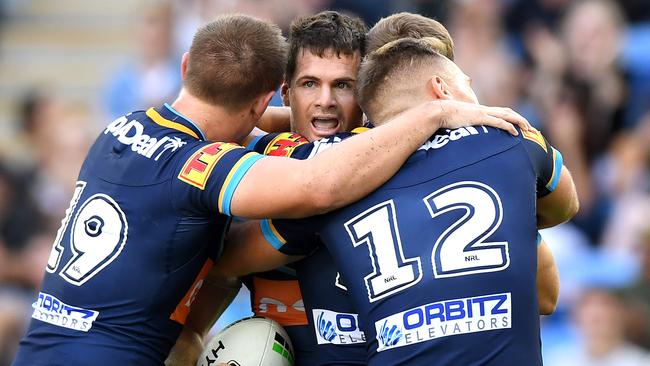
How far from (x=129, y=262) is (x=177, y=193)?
13.4 inches

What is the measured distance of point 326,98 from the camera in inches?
207

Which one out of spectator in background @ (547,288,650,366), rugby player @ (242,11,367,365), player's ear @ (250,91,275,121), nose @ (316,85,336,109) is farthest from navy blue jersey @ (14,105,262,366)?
spectator in background @ (547,288,650,366)

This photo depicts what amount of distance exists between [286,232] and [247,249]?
24 centimetres

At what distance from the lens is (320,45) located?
5336mm

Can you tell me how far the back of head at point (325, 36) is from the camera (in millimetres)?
5328

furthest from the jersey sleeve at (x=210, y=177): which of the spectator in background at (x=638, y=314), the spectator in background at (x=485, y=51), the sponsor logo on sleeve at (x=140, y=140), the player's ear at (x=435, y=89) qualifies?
the spectator in background at (x=485, y=51)

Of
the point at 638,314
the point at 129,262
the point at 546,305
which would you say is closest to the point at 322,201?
the point at 129,262

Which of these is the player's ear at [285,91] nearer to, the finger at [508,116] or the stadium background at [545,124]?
the finger at [508,116]

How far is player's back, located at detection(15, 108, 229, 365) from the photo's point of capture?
4672 mm

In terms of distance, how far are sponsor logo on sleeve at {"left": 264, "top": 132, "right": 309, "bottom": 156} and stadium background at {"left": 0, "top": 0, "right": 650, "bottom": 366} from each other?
391 cm

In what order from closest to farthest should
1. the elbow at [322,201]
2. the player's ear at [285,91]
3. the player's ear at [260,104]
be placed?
the elbow at [322,201] → the player's ear at [260,104] → the player's ear at [285,91]

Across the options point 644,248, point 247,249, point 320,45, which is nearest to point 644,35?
point 644,248

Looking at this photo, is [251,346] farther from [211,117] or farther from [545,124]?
[545,124]

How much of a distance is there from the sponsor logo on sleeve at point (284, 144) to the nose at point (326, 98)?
0.60 feet
